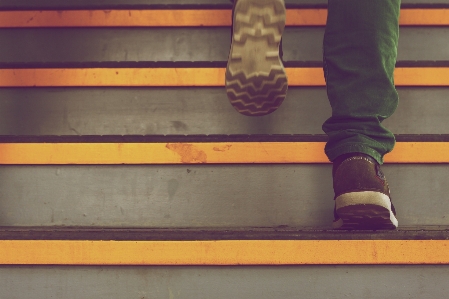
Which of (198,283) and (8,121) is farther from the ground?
(8,121)

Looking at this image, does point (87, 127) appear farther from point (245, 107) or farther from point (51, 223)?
point (245, 107)

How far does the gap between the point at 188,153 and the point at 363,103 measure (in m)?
0.40

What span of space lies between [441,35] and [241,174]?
77cm

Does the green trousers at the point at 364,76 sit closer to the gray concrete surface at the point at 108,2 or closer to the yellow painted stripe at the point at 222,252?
the yellow painted stripe at the point at 222,252

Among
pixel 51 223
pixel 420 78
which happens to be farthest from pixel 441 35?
pixel 51 223

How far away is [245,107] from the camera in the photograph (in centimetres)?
92

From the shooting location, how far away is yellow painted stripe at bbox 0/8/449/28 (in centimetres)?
125

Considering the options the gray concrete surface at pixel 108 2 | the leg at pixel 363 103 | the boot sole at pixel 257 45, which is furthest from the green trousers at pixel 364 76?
the gray concrete surface at pixel 108 2

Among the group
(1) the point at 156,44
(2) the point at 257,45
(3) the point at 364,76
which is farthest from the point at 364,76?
(1) the point at 156,44

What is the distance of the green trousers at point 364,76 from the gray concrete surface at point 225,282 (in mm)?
229

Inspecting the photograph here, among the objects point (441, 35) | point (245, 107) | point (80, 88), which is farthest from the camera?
point (441, 35)

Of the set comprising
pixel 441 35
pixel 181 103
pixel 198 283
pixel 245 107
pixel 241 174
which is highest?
pixel 441 35

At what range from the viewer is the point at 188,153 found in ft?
3.20

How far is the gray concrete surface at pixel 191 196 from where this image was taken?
98 cm
